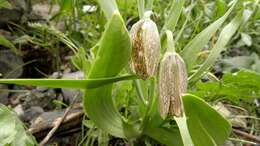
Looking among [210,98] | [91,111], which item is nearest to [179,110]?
[91,111]

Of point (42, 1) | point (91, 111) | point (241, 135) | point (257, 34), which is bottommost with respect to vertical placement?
point (241, 135)

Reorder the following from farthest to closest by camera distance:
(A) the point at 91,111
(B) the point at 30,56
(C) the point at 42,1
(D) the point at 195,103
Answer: (C) the point at 42,1 < (B) the point at 30,56 < (A) the point at 91,111 < (D) the point at 195,103

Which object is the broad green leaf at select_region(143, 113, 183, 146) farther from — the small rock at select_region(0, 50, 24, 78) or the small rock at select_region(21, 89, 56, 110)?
the small rock at select_region(0, 50, 24, 78)

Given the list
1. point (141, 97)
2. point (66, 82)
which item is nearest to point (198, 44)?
point (141, 97)

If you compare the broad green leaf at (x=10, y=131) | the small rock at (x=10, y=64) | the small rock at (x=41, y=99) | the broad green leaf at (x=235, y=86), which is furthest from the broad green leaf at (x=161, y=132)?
the small rock at (x=10, y=64)

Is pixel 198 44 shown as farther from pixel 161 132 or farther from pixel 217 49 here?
pixel 161 132

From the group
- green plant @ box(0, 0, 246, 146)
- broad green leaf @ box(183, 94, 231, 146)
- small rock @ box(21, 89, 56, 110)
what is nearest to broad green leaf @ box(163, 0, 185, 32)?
green plant @ box(0, 0, 246, 146)

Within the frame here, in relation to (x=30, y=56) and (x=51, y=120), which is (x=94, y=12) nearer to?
(x=30, y=56)
